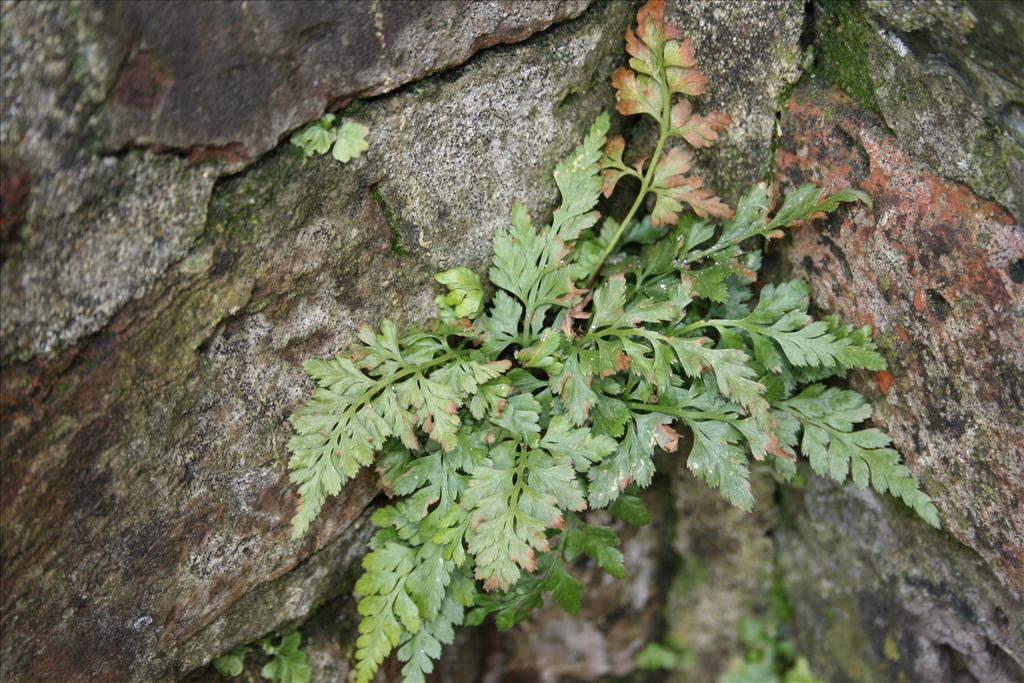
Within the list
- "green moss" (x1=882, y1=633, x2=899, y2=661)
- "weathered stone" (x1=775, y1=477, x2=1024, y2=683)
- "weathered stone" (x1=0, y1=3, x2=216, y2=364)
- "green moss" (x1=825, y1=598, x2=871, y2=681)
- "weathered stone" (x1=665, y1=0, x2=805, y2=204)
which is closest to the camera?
"weathered stone" (x1=0, y1=3, x2=216, y2=364)

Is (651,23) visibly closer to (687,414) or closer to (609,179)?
(609,179)

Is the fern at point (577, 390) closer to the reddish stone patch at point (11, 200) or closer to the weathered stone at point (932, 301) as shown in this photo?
the weathered stone at point (932, 301)

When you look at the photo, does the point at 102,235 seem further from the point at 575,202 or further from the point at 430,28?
the point at 575,202

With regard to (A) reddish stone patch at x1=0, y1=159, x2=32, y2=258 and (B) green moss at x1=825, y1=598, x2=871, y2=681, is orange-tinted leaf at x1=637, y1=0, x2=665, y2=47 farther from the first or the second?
(B) green moss at x1=825, y1=598, x2=871, y2=681

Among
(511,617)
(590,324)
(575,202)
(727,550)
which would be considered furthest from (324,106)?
(727,550)

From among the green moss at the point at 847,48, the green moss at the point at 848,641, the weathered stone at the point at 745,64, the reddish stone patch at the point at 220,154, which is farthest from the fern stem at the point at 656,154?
the green moss at the point at 848,641

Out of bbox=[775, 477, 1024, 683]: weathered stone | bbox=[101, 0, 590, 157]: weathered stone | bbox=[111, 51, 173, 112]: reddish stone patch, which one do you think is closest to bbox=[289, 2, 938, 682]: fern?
bbox=[775, 477, 1024, 683]: weathered stone
